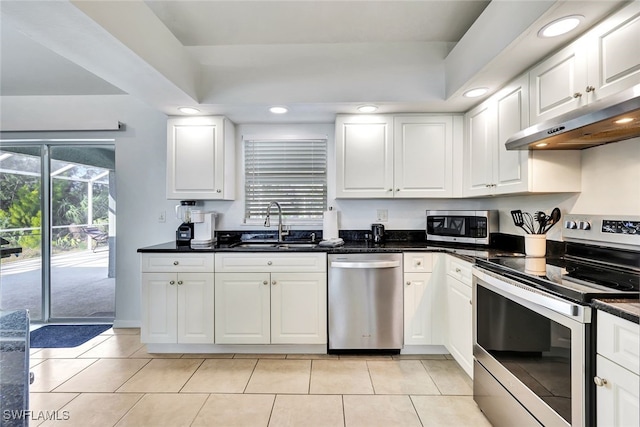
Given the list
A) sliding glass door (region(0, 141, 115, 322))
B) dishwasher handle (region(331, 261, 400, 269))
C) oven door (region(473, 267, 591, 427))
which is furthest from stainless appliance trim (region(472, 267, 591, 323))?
sliding glass door (region(0, 141, 115, 322))

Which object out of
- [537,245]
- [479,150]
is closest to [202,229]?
[479,150]

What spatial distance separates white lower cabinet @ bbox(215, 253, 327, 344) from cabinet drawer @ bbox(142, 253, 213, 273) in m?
0.14

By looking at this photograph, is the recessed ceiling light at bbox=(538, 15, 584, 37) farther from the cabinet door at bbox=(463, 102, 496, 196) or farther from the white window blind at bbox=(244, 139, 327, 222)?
the white window blind at bbox=(244, 139, 327, 222)

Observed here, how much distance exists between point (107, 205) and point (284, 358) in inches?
103

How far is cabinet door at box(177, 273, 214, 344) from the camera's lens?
2.52m

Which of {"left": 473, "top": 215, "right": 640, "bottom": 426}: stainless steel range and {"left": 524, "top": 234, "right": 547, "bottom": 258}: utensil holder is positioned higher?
{"left": 524, "top": 234, "right": 547, "bottom": 258}: utensil holder

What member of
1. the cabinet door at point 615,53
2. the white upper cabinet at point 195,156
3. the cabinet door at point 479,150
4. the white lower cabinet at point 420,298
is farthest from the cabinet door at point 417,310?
the white upper cabinet at point 195,156

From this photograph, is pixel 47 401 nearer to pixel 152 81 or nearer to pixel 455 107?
pixel 152 81

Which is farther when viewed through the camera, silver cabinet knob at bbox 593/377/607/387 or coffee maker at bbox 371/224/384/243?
coffee maker at bbox 371/224/384/243

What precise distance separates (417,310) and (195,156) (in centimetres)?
243

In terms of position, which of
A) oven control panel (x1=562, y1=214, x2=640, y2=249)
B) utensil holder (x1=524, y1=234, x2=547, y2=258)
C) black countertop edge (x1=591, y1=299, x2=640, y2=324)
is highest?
oven control panel (x1=562, y1=214, x2=640, y2=249)

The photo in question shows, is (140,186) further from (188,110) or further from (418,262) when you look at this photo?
(418,262)

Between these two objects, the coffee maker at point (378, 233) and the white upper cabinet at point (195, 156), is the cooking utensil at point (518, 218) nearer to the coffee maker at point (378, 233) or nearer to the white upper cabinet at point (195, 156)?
the coffee maker at point (378, 233)

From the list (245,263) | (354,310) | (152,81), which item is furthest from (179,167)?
(354,310)
